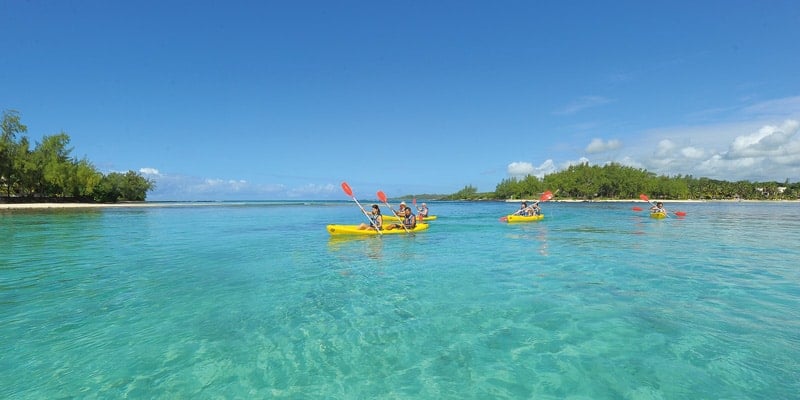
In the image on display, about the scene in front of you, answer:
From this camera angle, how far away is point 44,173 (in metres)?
65.2

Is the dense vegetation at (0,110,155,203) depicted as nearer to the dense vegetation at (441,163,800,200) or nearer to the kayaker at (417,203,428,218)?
the kayaker at (417,203,428,218)

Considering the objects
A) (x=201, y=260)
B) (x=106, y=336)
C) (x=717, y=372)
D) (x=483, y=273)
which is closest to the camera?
(x=717, y=372)

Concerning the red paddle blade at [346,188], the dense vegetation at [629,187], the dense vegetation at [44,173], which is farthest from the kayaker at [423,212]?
the dense vegetation at [629,187]

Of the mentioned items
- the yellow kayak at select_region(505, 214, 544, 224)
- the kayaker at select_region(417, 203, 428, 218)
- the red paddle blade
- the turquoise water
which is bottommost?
the turquoise water

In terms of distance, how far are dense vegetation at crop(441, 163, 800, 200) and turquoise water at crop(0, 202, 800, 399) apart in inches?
5312

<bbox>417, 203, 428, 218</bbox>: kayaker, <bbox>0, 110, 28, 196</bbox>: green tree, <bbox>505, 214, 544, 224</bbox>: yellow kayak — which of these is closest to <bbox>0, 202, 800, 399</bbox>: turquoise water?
<bbox>505, 214, 544, 224</bbox>: yellow kayak

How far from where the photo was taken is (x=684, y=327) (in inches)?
295

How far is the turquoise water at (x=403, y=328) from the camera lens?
5.39 m

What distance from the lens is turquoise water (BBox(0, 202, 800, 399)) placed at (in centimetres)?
539

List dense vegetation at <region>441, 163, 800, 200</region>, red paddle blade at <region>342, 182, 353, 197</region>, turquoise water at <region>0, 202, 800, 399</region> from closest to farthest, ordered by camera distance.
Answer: turquoise water at <region>0, 202, 800, 399</region> < red paddle blade at <region>342, 182, 353, 197</region> < dense vegetation at <region>441, 163, 800, 200</region>

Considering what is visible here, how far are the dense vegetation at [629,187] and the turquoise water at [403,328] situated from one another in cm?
13491

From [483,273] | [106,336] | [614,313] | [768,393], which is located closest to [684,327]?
[614,313]

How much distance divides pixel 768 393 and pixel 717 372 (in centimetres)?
63

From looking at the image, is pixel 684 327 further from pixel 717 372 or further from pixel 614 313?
pixel 717 372
